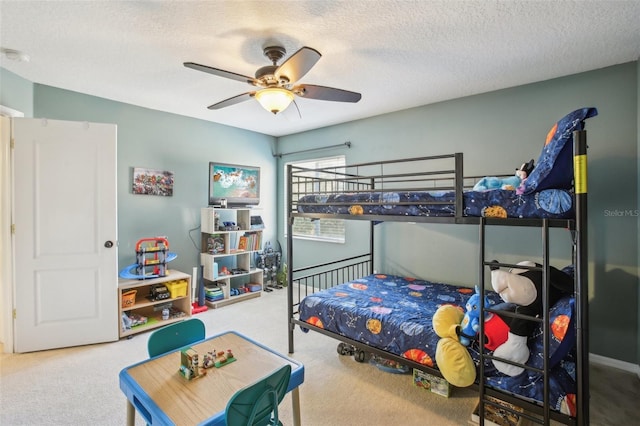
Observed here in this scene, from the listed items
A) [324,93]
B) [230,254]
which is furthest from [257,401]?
[230,254]

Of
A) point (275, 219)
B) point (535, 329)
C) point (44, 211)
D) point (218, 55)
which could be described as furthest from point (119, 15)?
point (275, 219)

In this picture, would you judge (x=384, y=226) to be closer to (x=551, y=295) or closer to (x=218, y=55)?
(x=551, y=295)

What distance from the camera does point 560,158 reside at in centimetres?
161

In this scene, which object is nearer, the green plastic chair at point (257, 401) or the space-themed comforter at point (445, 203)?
the green plastic chair at point (257, 401)

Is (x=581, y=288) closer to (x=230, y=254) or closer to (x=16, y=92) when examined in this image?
(x=230, y=254)

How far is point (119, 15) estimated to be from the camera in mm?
2025

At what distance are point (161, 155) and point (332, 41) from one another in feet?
9.56

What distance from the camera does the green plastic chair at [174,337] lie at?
5.73 feet

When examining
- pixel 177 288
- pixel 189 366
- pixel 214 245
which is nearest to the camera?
pixel 189 366

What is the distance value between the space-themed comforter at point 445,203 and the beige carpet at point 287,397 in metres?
1.38

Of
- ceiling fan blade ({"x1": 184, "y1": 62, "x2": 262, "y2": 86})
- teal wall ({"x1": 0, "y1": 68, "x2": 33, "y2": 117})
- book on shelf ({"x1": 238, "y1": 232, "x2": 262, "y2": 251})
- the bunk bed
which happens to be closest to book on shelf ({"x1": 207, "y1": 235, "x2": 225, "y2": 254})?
book on shelf ({"x1": 238, "y1": 232, "x2": 262, "y2": 251})

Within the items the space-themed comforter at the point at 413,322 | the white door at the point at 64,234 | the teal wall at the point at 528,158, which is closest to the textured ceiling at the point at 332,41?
the teal wall at the point at 528,158

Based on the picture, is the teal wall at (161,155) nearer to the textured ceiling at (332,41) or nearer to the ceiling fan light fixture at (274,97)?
the textured ceiling at (332,41)

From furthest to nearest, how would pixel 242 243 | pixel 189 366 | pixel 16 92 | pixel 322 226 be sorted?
pixel 322 226 → pixel 242 243 → pixel 16 92 → pixel 189 366
